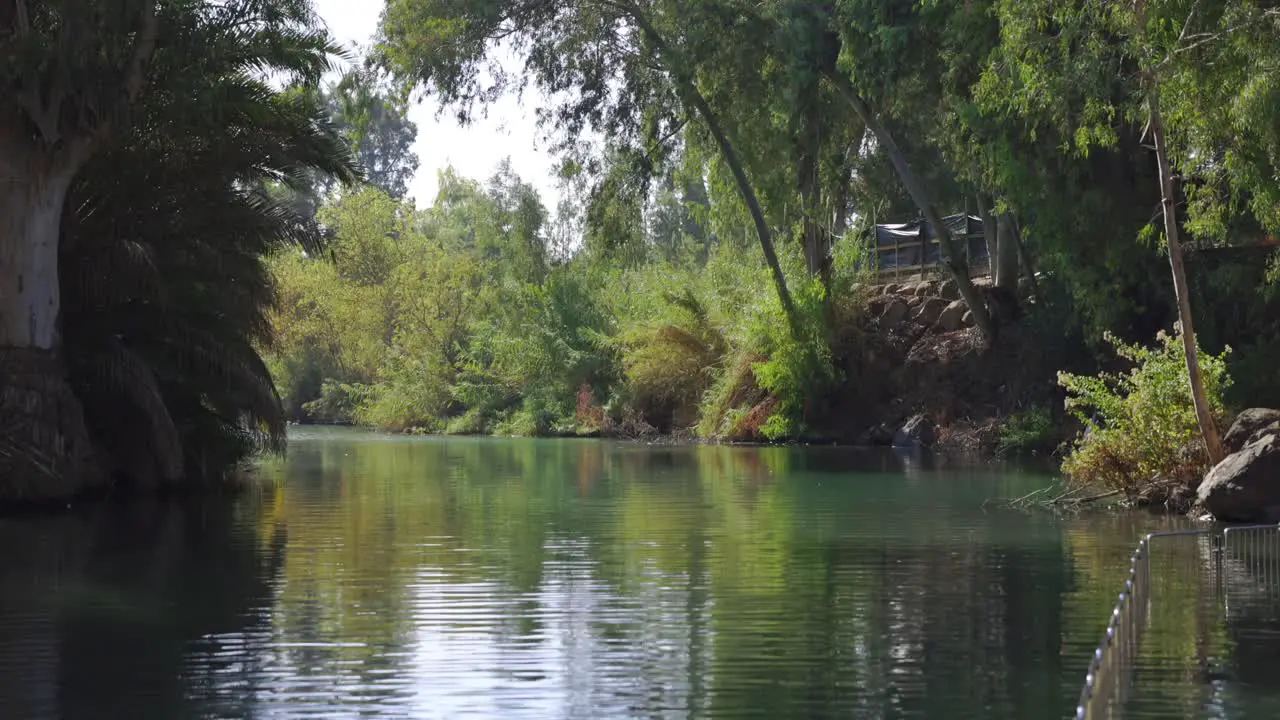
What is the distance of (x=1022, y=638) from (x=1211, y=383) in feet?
37.9

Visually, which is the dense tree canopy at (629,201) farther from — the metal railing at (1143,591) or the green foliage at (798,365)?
the metal railing at (1143,591)

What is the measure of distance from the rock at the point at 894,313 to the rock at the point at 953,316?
1349mm

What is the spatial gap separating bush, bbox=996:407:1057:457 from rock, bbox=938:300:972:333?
647 centimetres

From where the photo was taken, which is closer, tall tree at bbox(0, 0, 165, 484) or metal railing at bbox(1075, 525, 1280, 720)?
metal railing at bbox(1075, 525, 1280, 720)

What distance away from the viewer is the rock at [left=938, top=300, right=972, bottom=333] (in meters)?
42.8

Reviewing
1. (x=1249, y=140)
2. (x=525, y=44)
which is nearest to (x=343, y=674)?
(x=1249, y=140)

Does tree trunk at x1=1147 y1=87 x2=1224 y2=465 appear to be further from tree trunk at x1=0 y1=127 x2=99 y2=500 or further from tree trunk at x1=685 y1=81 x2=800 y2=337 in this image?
tree trunk at x1=685 y1=81 x2=800 y2=337

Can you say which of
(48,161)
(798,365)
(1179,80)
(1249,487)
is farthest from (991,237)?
(48,161)

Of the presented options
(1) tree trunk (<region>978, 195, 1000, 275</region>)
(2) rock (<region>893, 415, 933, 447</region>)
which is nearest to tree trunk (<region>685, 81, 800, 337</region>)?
(2) rock (<region>893, 415, 933, 447</region>)

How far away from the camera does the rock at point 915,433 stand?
131 feet

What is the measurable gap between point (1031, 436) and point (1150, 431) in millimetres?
15195

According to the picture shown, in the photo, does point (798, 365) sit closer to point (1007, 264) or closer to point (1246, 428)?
point (1007, 264)

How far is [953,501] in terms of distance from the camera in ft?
74.3

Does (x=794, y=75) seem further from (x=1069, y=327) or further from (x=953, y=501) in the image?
(x=953, y=501)
